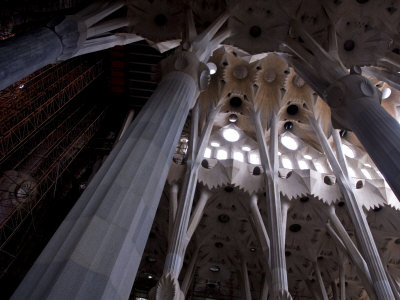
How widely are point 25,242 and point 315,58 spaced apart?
12098 mm

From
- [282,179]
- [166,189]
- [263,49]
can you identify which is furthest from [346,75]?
[166,189]

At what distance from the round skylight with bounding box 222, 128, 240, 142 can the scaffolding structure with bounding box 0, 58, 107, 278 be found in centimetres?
683

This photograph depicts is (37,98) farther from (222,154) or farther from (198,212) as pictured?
(222,154)

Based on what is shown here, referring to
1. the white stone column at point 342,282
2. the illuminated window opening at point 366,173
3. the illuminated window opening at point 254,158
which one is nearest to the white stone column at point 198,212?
the illuminated window opening at point 254,158

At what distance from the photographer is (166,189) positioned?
13758mm

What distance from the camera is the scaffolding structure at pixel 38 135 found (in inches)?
499

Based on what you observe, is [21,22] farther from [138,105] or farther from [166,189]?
[166,189]

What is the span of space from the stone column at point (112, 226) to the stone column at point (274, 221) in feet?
22.8

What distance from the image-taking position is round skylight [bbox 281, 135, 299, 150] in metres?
17.5

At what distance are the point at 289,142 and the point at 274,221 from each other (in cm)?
698

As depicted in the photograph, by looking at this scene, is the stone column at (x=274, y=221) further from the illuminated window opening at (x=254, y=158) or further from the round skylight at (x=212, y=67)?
the round skylight at (x=212, y=67)

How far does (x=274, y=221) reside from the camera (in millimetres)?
11883

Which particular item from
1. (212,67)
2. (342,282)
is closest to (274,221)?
(342,282)

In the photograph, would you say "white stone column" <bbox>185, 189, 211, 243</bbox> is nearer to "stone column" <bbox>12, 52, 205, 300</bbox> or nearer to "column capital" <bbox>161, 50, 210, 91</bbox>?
"column capital" <bbox>161, 50, 210, 91</bbox>
